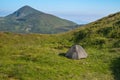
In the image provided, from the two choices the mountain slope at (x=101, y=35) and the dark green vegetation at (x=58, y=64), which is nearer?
the dark green vegetation at (x=58, y=64)

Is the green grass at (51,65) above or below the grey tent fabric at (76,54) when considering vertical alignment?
below

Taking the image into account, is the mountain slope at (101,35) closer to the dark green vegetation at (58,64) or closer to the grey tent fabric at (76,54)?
the dark green vegetation at (58,64)

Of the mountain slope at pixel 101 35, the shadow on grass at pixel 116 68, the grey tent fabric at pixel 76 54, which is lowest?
the shadow on grass at pixel 116 68

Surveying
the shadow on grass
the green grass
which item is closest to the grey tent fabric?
the green grass

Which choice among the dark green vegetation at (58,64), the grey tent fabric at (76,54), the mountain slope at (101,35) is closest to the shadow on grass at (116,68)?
the dark green vegetation at (58,64)

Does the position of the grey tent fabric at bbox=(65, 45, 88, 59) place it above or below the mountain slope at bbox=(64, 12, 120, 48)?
below

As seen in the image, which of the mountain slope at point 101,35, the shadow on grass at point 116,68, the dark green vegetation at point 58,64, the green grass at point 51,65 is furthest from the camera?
the mountain slope at point 101,35

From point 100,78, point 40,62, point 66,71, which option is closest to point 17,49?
point 40,62

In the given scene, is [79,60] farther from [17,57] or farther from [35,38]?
[35,38]

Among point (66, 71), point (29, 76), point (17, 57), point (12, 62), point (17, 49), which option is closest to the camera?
point (29, 76)

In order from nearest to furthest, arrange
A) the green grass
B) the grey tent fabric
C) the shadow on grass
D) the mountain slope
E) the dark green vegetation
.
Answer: the green grass, the dark green vegetation, the shadow on grass, the grey tent fabric, the mountain slope

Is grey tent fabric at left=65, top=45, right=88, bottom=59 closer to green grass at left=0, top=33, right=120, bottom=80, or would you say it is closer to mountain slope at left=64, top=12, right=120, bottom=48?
green grass at left=0, top=33, right=120, bottom=80

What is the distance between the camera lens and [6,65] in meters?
39.5

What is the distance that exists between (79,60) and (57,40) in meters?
26.7
